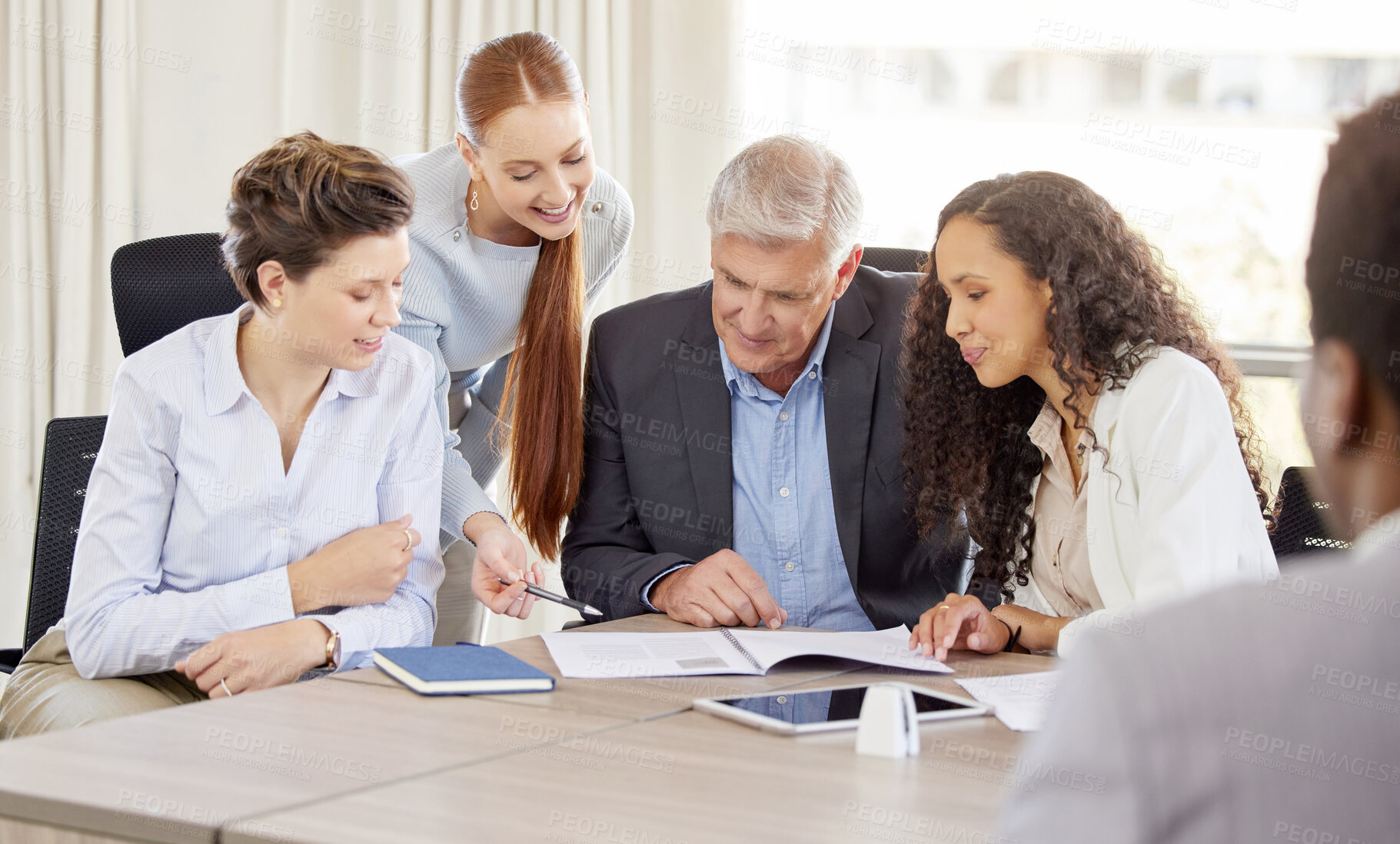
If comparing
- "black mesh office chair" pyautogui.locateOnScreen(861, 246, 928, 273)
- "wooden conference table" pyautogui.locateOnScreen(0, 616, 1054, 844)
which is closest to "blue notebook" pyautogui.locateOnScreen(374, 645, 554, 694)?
"wooden conference table" pyautogui.locateOnScreen(0, 616, 1054, 844)

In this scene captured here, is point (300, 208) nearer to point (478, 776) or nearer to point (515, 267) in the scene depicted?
point (515, 267)

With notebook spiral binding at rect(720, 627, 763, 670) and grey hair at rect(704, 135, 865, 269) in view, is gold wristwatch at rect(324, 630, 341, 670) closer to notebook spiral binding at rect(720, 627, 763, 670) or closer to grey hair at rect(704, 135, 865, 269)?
notebook spiral binding at rect(720, 627, 763, 670)

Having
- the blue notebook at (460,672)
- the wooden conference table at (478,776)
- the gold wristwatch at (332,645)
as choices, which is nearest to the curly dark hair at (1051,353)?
the wooden conference table at (478,776)

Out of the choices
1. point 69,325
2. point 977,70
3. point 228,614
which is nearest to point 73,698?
point 228,614

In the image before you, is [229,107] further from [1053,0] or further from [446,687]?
[446,687]

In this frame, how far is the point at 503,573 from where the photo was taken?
1.70 meters

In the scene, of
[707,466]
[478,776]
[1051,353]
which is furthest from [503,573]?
[1051,353]

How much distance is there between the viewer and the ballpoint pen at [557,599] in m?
1.59

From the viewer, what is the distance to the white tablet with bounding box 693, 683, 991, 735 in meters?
1.12

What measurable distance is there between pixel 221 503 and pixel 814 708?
0.88 meters

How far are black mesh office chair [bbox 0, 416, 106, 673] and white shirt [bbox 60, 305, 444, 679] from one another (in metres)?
0.44

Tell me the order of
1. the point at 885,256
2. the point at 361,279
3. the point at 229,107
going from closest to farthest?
1. the point at 361,279
2. the point at 885,256
3. the point at 229,107

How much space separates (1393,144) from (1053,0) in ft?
9.48

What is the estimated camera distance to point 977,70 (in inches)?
125
